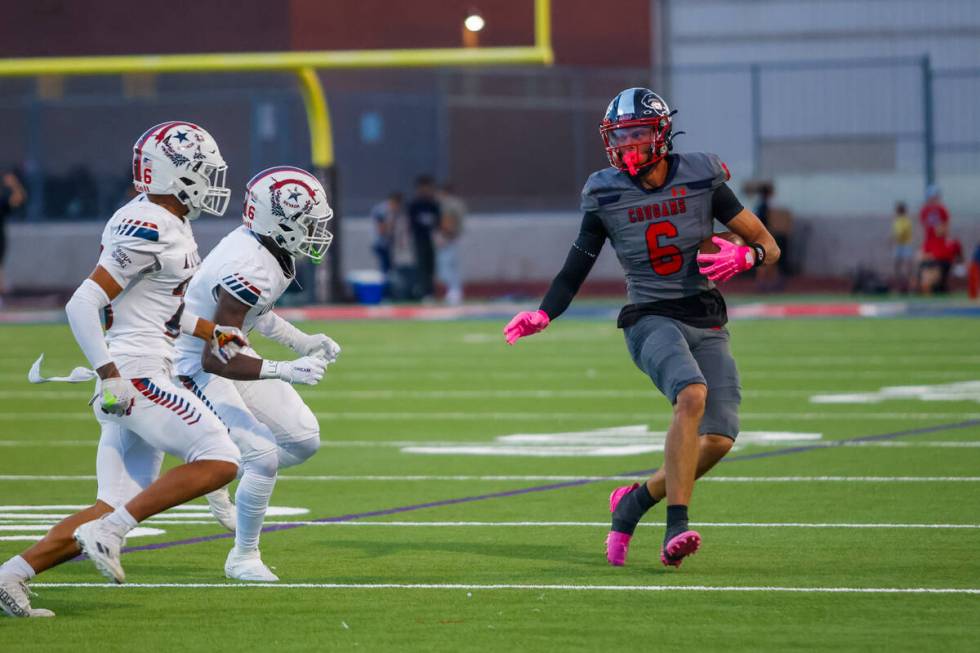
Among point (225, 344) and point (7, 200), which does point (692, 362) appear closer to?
point (225, 344)

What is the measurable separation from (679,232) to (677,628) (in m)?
2.09

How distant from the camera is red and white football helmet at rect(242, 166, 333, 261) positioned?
7.48 meters

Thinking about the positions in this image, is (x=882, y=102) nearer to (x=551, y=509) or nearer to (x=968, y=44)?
(x=968, y=44)

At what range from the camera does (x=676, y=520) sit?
738 centimetres

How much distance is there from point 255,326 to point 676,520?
196cm

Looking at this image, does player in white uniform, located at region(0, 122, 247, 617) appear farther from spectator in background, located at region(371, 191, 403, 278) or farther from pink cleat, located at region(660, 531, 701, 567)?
spectator in background, located at region(371, 191, 403, 278)

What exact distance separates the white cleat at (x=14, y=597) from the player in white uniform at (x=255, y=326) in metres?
0.98

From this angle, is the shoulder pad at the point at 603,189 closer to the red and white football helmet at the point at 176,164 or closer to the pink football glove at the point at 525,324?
the pink football glove at the point at 525,324

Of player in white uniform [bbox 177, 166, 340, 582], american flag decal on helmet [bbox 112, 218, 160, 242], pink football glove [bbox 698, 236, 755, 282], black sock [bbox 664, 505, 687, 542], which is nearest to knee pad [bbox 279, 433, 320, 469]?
player in white uniform [bbox 177, 166, 340, 582]

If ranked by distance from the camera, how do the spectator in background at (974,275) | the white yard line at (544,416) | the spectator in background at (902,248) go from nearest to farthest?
the white yard line at (544,416), the spectator in background at (974,275), the spectator in background at (902,248)

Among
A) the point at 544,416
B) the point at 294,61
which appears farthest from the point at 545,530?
the point at 294,61

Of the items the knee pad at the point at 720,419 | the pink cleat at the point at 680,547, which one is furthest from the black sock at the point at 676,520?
the knee pad at the point at 720,419

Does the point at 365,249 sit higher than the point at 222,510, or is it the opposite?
the point at 222,510

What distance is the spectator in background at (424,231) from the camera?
28.8m
